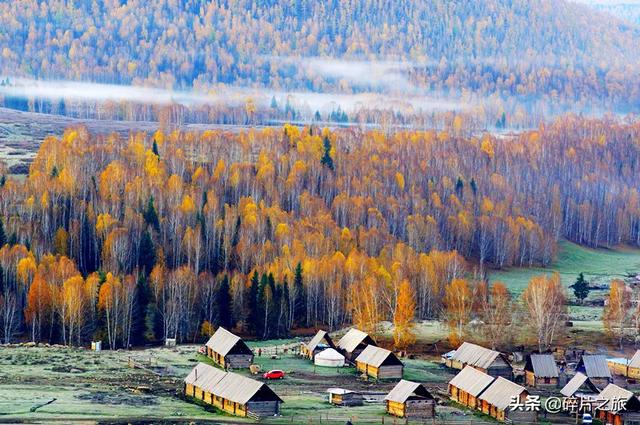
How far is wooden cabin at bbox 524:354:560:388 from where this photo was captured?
8875 centimetres

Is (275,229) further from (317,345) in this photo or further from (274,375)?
(274,375)

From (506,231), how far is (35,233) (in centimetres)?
5052

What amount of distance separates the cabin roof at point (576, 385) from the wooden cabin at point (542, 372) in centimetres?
254

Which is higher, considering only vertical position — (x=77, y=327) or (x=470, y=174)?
(x=470, y=174)

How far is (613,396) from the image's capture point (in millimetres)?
79250

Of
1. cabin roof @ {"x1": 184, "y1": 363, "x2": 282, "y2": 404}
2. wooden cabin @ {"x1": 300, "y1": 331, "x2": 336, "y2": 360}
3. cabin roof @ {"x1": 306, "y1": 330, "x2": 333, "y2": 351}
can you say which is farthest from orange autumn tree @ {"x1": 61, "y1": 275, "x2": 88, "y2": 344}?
cabin roof @ {"x1": 184, "y1": 363, "x2": 282, "y2": 404}

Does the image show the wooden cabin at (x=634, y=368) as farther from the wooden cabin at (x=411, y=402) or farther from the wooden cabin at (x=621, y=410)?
the wooden cabin at (x=411, y=402)

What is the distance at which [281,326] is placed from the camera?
109312 mm

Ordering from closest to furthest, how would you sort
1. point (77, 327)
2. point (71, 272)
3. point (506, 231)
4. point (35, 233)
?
point (77, 327) → point (71, 272) → point (35, 233) → point (506, 231)

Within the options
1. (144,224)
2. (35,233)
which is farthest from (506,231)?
(35,233)

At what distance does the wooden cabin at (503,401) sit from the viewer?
7762 cm

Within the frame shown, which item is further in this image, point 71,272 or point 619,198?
point 619,198

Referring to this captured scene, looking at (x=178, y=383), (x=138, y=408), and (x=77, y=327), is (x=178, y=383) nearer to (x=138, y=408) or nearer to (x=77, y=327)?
(x=138, y=408)

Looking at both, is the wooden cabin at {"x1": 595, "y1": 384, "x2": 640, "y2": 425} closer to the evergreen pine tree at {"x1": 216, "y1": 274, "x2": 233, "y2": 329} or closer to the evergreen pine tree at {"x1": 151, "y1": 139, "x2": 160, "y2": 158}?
the evergreen pine tree at {"x1": 216, "y1": 274, "x2": 233, "y2": 329}
